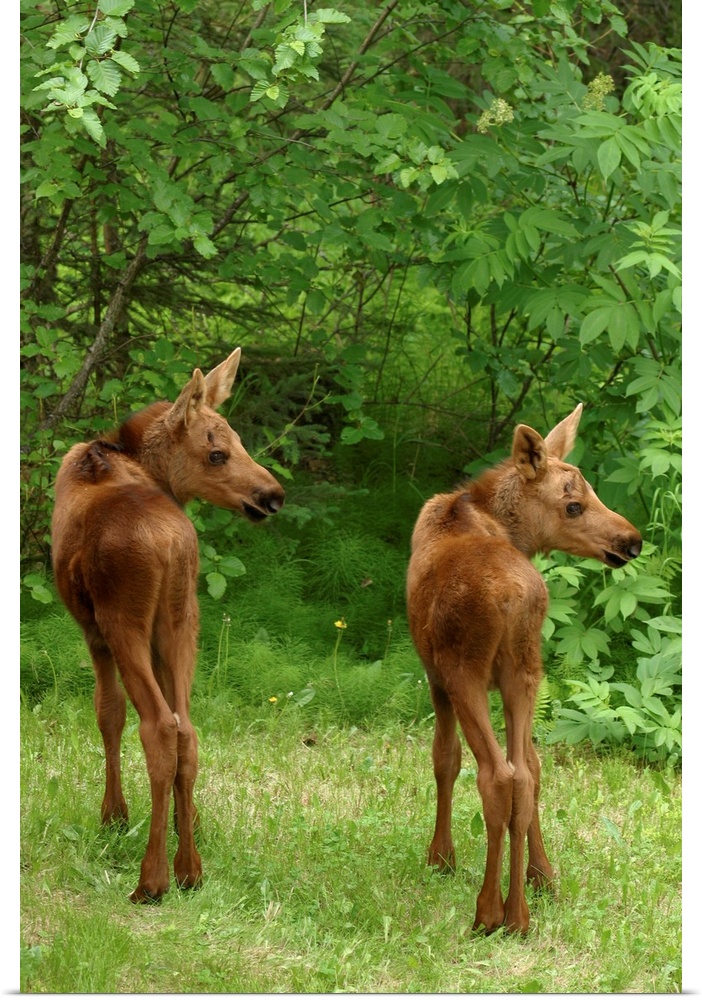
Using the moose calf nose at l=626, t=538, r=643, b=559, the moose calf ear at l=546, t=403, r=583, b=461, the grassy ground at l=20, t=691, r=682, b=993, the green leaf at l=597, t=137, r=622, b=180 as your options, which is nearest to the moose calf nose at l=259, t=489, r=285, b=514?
the moose calf ear at l=546, t=403, r=583, b=461

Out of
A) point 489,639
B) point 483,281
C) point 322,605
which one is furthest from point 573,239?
point 489,639

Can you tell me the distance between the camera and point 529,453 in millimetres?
4723

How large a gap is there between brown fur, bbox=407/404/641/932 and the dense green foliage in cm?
170

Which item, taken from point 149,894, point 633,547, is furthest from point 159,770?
point 633,547

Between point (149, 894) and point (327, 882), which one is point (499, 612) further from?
point (149, 894)

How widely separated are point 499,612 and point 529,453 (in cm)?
74

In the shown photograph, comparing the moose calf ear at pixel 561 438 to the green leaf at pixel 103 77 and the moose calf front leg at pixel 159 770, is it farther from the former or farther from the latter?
the green leaf at pixel 103 77

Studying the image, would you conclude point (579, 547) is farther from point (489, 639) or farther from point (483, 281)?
point (483, 281)

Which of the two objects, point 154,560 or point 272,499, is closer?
point 154,560

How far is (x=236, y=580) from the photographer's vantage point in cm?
826

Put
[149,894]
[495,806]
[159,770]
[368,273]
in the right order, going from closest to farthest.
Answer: [495,806], [159,770], [149,894], [368,273]

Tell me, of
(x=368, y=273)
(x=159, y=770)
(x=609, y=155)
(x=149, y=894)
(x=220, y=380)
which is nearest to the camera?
(x=159, y=770)

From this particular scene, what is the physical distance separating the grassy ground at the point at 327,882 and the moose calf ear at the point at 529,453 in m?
1.45

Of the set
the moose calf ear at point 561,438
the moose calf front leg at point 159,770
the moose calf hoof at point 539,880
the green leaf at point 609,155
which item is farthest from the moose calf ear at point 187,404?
the green leaf at point 609,155
